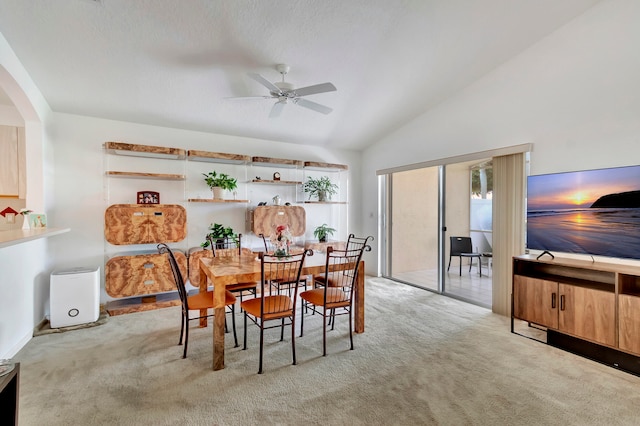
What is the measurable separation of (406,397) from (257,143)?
172 inches

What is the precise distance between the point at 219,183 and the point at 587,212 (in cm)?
453

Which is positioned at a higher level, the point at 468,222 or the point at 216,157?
the point at 216,157

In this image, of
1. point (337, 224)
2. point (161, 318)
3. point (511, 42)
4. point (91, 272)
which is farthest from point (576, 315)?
point (91, 272)

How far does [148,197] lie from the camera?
13.6ft

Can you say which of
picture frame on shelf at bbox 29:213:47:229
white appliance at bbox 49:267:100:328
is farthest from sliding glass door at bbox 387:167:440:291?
picture frame on shelf at bbox 29:213:47:229

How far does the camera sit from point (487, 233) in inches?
183

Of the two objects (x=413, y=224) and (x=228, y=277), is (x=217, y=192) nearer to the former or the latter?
(x=228, y=277)

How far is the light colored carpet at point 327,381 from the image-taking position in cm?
190

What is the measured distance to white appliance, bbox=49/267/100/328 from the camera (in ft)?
10.7

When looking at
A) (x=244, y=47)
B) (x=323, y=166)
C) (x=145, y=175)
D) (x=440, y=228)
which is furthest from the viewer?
(x=323, y=166)

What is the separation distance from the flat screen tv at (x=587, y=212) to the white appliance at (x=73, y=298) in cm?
517

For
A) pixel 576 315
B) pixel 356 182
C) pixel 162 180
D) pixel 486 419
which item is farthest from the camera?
pixel 356 182

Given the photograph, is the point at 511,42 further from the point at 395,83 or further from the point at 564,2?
the point at 395,83

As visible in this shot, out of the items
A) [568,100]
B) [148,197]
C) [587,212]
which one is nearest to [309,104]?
[148,197]
